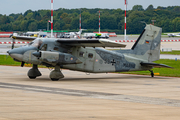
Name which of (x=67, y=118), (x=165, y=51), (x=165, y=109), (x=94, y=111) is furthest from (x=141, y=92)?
(x=165, y=51)

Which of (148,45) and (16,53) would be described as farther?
(148,45)

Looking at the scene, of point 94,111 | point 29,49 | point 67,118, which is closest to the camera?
point 67,118

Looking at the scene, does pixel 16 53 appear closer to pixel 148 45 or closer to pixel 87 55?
pixel 87 55

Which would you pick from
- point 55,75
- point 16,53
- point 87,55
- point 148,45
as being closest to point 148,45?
point 148,45

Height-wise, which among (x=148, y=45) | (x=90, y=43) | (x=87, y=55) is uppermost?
(x=90, y=43)

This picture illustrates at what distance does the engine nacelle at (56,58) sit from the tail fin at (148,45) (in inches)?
211

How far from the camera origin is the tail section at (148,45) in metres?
24.5

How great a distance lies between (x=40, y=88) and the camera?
17.3 metres

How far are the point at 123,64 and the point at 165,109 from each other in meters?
11.7

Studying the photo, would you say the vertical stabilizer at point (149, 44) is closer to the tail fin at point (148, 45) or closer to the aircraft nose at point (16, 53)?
the tail fin at point (148, 45)

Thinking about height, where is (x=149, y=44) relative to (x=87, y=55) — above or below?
above

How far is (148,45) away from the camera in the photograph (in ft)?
81.0

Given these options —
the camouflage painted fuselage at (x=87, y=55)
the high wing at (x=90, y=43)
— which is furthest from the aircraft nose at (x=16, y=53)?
the high wing at (x=90, y=43)

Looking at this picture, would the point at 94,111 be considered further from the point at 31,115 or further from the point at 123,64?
the point at 123,64
